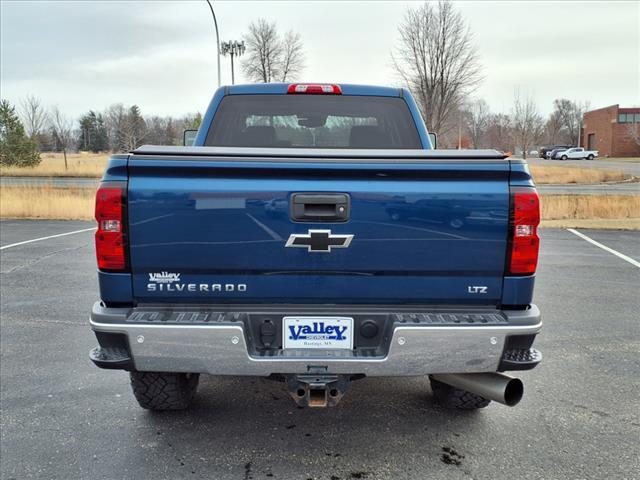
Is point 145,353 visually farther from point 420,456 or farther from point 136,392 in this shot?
point 420,456

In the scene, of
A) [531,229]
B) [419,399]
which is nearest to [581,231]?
[419,399]

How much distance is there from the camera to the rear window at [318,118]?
13.8 feet

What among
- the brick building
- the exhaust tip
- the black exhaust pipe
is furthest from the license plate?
the brick building

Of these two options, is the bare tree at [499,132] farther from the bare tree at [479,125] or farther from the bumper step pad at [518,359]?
the bumper step pad at [518,359]

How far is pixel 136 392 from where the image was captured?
327 centimetres

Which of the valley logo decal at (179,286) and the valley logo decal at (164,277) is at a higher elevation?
the valley logo decal at (164,277)

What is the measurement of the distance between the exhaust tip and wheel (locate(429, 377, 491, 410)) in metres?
0.77

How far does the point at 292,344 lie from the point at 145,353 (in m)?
0.70

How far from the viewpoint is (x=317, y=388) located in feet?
8.44

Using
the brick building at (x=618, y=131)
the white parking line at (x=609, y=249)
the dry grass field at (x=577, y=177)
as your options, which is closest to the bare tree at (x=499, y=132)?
the brick building at (x=618, y=131)

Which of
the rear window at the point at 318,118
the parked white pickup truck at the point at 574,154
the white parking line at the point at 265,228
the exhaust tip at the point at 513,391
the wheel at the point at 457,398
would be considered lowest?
the wheel at the point at 457,398

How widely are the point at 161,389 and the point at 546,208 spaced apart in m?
14.9

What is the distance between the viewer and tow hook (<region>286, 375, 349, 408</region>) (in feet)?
8.40

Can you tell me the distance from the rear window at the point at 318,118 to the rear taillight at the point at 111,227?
5.83 ft
